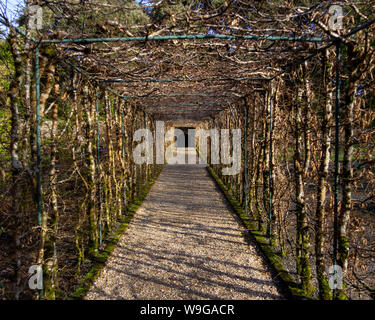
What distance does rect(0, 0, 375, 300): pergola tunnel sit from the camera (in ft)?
7.52

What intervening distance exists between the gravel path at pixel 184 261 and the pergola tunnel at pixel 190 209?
3 cm

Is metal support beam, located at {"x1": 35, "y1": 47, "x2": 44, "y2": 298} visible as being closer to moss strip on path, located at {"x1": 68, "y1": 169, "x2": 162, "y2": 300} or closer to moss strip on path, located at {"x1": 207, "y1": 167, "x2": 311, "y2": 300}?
moss strip on path, located at {"x1": 68, "y1": 169, "x2": 162, "y2": 300}

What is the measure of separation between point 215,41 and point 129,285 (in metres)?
2.93

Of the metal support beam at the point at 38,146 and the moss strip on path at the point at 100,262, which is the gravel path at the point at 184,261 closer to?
the moss strip on path at the point at 100,262

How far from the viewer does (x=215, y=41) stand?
328 centimetres

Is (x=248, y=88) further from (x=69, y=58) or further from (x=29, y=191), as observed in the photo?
(x=29, y=191)

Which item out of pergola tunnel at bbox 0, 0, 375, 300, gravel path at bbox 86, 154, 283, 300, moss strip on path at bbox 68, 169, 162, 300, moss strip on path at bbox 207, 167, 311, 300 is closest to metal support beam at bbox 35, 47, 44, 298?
pergola tunnel at bbox 0, 0, 375, 300

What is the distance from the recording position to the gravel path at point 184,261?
3.20m

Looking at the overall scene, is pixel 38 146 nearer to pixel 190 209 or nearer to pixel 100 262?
pixel 100 262

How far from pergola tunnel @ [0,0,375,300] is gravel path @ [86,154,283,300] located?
0.03 m

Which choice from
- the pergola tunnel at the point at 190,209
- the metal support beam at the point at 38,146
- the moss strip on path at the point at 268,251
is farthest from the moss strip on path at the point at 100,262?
the moss strip on path at the point at 268,251

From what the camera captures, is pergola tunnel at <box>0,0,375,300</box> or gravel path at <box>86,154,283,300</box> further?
gravel path at <box>86,154,283,300</box>
